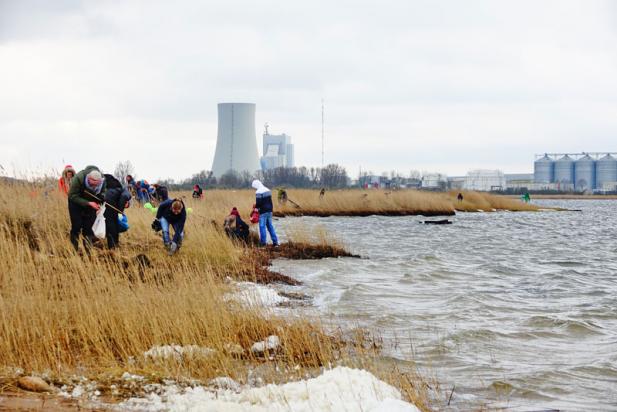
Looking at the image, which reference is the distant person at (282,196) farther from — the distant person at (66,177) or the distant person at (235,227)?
the distant person at (66,177)

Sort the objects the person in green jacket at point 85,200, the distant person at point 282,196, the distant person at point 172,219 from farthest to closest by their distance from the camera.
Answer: the distant person at point 282,196 → the distant person at point 172,219 → the person in green jacket at point 85,200

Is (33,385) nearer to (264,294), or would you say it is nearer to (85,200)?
(264,294)

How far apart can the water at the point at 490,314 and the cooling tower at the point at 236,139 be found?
78338 millimetres

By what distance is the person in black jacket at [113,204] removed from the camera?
11.5 m

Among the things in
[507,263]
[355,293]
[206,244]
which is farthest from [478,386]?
[507,263]

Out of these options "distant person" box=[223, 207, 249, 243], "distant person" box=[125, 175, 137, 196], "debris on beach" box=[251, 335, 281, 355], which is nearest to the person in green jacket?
"debris on beach" box=[251, 335, 281, 355]

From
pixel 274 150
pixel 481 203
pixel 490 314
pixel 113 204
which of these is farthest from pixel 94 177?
pixel 274 150

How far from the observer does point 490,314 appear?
428 inches

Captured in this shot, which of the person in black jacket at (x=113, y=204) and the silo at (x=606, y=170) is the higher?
the silo at (x=606, y=170)

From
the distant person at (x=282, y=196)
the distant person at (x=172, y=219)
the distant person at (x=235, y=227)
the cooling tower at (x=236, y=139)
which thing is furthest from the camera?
the cooling tower at (x=236, y=139)

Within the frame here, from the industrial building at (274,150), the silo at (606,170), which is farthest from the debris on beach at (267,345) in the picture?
the silo at (606,170)

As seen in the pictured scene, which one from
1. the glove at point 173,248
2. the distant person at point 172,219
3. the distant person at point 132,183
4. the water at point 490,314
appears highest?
the distant person at point 132,183

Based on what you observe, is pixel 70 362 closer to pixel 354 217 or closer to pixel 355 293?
pixel 355 293

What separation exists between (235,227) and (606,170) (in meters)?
196
